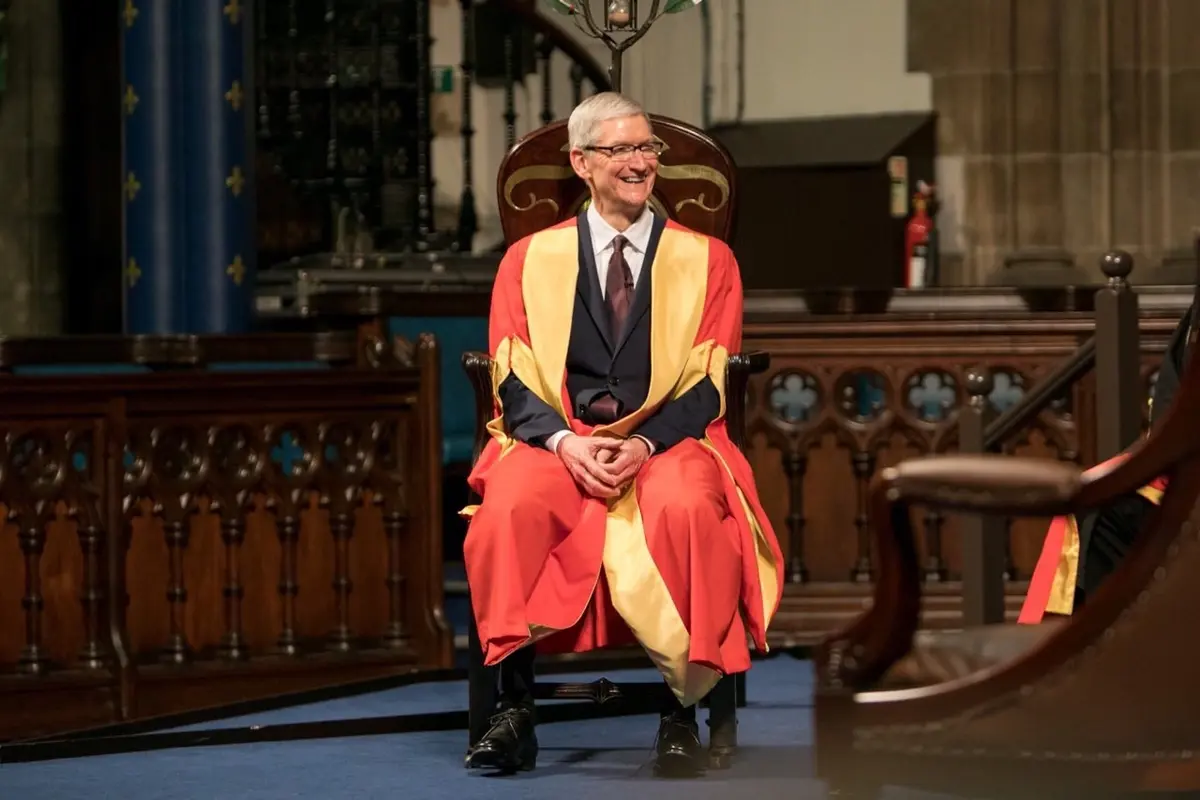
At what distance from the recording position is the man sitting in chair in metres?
4.10

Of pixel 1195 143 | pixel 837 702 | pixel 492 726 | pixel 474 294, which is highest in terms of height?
pixel 1195 143

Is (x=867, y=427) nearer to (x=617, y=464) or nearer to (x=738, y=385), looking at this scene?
(x=738, y=385)

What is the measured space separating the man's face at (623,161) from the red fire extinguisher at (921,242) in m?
4.81

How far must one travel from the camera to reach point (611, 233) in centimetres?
442

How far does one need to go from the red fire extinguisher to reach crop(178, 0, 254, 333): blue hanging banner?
277 cm

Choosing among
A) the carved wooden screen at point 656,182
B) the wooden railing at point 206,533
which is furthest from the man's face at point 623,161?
the wooden railing at point 206,533

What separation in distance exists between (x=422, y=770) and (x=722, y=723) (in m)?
0.61

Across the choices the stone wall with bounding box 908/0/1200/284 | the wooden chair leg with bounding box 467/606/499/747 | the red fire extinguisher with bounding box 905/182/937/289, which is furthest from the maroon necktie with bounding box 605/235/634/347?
the stone wall with bounding box 908/0/1200/284

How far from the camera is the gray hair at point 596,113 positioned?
427cm

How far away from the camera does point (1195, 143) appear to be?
30.6ft

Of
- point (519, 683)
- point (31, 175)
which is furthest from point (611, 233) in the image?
point (31, 175)

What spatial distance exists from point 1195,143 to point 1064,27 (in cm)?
75

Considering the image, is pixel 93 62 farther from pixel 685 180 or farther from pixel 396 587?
pixel 685 180

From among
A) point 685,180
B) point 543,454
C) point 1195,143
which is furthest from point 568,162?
point 1195,143
